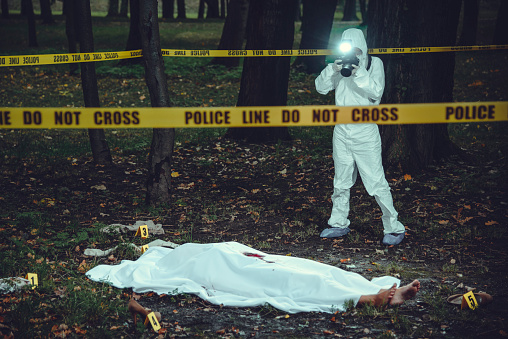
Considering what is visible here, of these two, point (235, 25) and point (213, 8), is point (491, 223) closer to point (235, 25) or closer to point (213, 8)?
point (235, 25)

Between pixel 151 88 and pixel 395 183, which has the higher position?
pixel 151 88

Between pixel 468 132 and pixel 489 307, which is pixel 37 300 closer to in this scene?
pixel 489 307

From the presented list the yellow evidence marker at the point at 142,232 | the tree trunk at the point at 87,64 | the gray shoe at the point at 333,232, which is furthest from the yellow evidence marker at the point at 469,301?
the tree trunk at the point at 87,64

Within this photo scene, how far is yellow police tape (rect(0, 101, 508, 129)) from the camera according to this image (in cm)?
496

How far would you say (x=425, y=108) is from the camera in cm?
517

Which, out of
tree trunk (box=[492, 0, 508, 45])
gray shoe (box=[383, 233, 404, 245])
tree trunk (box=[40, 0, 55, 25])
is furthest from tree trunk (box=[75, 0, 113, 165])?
tree trunk (box=[40, 0, 55, 25])

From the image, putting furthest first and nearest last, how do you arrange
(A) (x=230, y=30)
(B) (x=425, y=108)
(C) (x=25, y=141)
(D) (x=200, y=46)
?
(D) (x=200, y=46)
(A) (x=230, y=30)
(C) (x=25, y=141)
(B) (x=425, y=108)

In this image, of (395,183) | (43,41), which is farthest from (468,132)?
(43,41)

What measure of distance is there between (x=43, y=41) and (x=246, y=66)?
59.7ft

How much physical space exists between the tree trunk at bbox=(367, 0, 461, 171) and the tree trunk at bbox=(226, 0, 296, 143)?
2.36 meters

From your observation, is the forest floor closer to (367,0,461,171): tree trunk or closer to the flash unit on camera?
(367,0,461,171): tree trunk

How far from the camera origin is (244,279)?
4887 millimetres

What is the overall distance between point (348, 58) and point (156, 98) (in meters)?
2.64

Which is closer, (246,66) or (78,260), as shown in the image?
(78,260)
